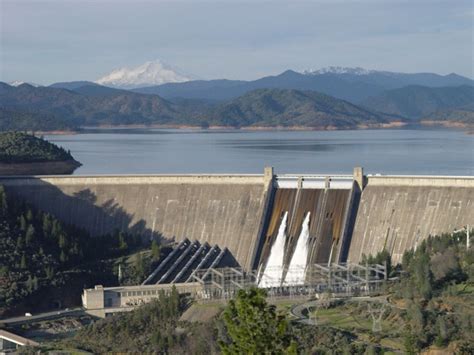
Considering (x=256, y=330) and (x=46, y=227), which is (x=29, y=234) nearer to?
(x=46, y=227)

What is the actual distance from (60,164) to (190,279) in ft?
146

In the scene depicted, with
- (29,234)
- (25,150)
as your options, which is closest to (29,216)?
(29,234)

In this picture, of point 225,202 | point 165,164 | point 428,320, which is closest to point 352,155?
point 165,164

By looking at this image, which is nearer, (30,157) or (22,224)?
(22,224)

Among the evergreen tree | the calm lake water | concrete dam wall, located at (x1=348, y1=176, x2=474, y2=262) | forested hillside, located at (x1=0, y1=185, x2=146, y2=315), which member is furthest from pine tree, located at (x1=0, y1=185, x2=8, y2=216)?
the evergreen tree

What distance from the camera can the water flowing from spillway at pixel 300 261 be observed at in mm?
55250

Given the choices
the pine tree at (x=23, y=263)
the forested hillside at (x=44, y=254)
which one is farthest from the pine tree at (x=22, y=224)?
the pine tree at (x=23, y=263)

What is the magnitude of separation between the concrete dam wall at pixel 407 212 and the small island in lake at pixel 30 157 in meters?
39.0

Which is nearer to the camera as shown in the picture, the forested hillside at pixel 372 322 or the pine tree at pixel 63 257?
the forested hillside at pixel 372 322

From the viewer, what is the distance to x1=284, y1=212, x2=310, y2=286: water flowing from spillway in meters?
55.2

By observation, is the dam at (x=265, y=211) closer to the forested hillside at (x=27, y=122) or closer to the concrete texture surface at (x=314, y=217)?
the concrete texture surface at (x=314, y=217)

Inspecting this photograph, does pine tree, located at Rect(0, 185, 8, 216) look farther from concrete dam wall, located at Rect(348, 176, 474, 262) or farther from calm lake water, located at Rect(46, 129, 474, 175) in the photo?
calm lake water, located at Rect(46, 129, 474, 175)

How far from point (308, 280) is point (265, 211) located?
23.7ft

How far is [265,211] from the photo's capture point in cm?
6025
